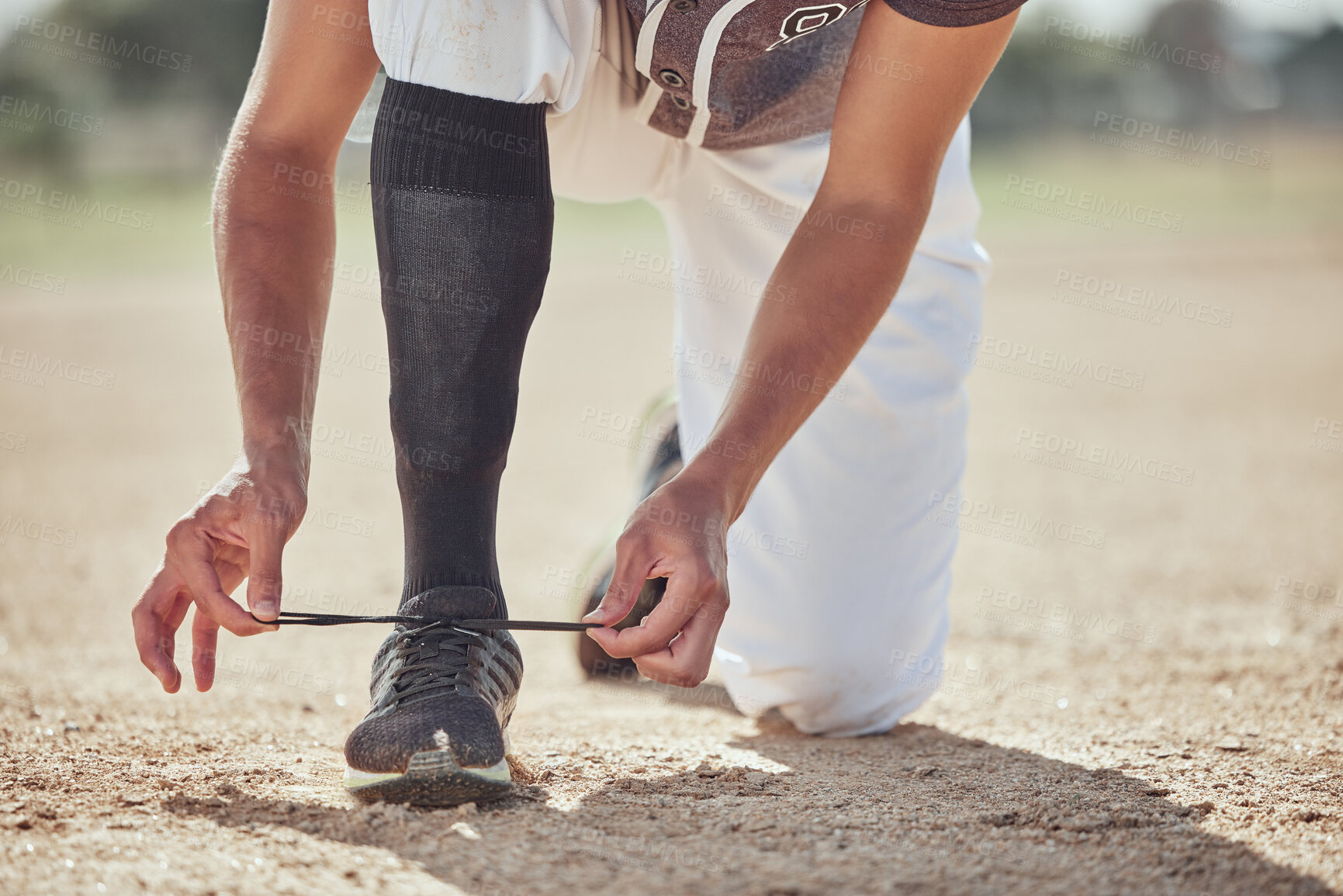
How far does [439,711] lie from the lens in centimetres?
126

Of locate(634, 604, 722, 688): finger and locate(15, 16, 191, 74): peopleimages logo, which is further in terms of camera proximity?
locate(15, 16, 191, 74): peopleimages logo

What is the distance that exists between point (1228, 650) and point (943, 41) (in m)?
1.56

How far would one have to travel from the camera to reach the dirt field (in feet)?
3.76

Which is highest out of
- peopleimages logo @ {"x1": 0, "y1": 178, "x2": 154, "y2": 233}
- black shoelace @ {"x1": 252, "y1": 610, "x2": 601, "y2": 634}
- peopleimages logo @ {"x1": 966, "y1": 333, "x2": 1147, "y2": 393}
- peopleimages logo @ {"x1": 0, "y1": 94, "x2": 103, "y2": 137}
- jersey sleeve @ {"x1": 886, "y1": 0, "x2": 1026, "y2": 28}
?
peopleimages logo @ {"x1": 0, "y1": 94, "x2": 103, "y2": 137}

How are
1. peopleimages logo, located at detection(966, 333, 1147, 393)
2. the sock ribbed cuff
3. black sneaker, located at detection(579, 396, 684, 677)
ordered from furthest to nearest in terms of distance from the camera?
peopleimages logo, located at detection(966, 333, 1147, 393)
black sneaker, located at detection(579, 396, 684, 677)
the sock ribbed cuff

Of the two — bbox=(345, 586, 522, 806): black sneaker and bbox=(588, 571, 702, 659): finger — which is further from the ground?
bbox=(588, 571, 702, 659): finger

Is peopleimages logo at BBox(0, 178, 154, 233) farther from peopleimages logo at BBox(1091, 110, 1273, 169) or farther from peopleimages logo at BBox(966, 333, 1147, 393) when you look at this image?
peopleimages logo at BBox(1091, 110, 1273, 169)

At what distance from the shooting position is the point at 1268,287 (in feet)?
31.2

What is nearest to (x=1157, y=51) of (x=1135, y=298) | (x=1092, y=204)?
(x=1092, y=204)

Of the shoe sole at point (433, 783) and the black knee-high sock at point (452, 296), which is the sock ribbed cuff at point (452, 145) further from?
the shoe sole at point (433, 783)

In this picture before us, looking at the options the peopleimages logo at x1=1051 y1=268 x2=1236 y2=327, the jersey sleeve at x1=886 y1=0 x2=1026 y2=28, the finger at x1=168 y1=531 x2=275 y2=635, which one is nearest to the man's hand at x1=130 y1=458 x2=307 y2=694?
the finger at x1=168 y1=531 x2=275 y2=635

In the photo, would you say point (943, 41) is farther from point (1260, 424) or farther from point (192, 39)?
point (192, 39)

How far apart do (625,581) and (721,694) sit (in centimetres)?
121

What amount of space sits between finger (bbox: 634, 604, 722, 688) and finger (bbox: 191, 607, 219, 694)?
51cm
